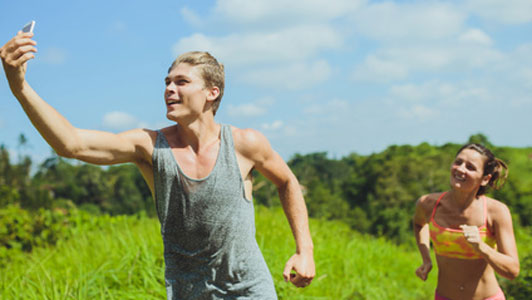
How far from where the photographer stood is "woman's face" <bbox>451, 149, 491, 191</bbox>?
3.39 m

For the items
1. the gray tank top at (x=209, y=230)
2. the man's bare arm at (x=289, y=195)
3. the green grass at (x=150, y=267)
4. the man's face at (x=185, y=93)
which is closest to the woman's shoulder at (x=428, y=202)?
the man's bare arm at (x=289, y=195)

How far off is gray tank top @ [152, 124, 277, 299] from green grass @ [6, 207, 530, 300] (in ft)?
7.00

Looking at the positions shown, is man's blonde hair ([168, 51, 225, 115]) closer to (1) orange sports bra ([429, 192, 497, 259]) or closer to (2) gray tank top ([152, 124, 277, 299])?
(2) gray tank top ([152, 124, 277, 299])

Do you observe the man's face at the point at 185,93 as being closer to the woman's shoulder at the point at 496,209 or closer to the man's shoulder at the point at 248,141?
the man's shoulder at the point at 248,141

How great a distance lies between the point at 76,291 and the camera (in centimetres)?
433

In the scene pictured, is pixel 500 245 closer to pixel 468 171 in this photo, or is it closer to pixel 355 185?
pixel 468 171

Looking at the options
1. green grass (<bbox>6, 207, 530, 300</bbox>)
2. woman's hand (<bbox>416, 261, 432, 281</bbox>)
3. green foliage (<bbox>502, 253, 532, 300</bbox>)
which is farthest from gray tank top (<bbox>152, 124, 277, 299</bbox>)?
green foliage (<bbox>502, 253, 532, 300</bbox>)

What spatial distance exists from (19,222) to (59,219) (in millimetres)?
626

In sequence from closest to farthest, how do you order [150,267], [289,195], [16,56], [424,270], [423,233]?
1. [16,56]
2. [289,195]
3. [424,270]
4. [423,233]
5. [150,267]

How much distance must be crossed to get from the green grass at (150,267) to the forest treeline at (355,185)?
13.4 metres

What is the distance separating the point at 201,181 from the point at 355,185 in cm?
3844

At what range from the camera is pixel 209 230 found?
2.25 metres

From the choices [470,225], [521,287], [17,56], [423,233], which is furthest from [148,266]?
[521,287]

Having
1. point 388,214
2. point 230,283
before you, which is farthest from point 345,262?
point 388,214
